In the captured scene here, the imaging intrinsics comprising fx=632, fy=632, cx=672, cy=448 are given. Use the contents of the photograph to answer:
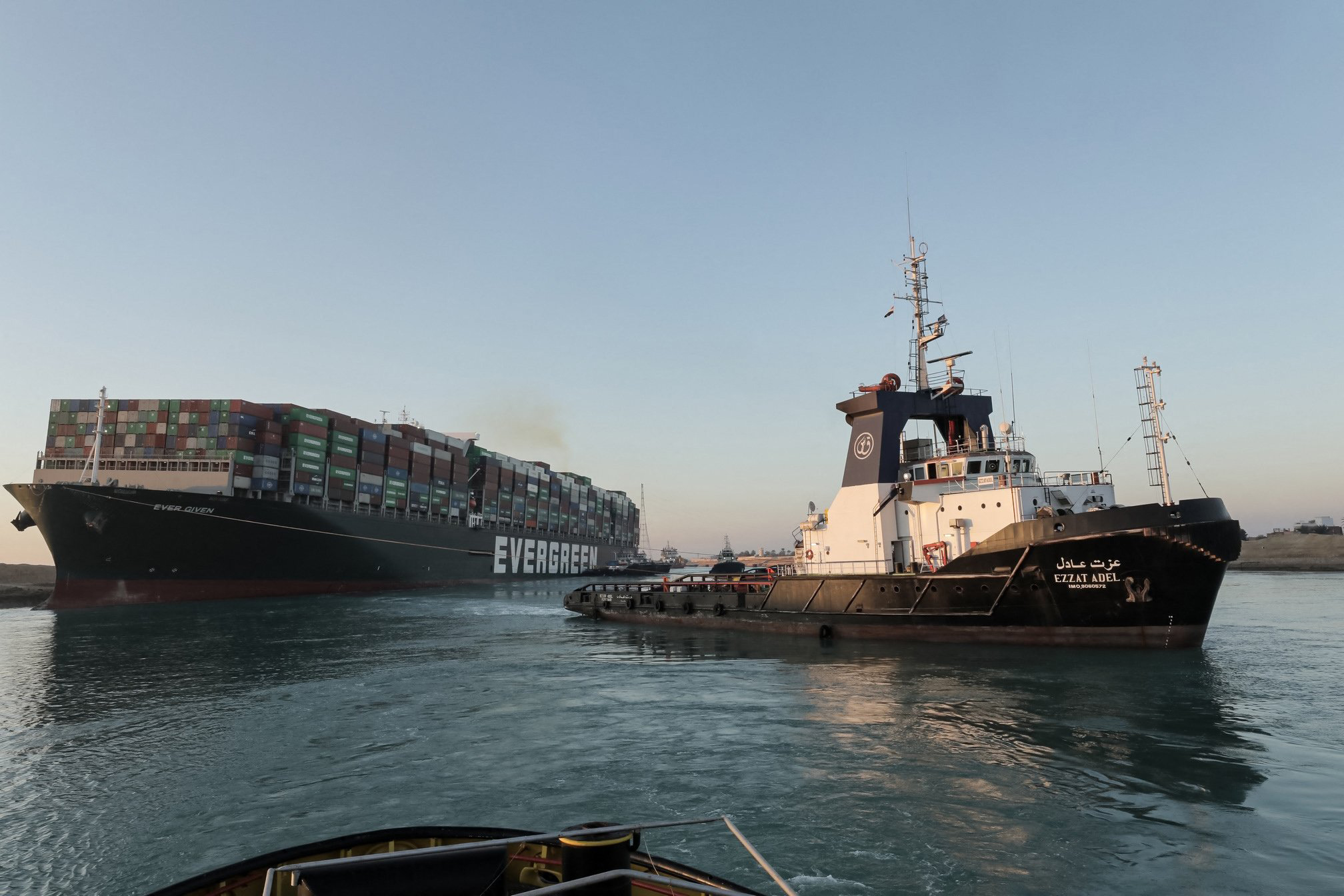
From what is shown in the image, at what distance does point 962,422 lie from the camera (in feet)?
84.2

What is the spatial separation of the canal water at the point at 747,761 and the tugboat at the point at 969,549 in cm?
129

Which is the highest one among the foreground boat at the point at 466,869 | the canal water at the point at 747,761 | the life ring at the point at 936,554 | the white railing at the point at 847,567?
the life ring at the point at 936,554

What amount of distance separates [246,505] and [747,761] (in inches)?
1739

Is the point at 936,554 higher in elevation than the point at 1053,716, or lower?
higher

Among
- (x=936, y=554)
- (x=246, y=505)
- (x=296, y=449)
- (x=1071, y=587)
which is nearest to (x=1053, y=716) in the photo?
(x=1071, y=587)

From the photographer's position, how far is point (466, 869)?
396cm

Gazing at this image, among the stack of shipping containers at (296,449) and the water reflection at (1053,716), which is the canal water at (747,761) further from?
the stack of shipping containers at (296,449)

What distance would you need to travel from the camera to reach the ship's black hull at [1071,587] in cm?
1780

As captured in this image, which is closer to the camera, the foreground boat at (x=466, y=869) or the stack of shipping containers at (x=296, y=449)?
the foreground boat at (x=466, y=869)

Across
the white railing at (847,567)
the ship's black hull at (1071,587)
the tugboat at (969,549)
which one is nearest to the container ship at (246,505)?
the tugboat at (969,549)

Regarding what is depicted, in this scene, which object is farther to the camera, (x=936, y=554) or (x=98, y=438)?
(x=98, y=438)

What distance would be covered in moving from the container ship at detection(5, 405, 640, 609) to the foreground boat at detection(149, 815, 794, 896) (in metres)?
45.0

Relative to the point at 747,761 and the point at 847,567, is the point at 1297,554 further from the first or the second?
the point at 747,761

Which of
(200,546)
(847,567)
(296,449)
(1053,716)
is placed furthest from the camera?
(296,449)
